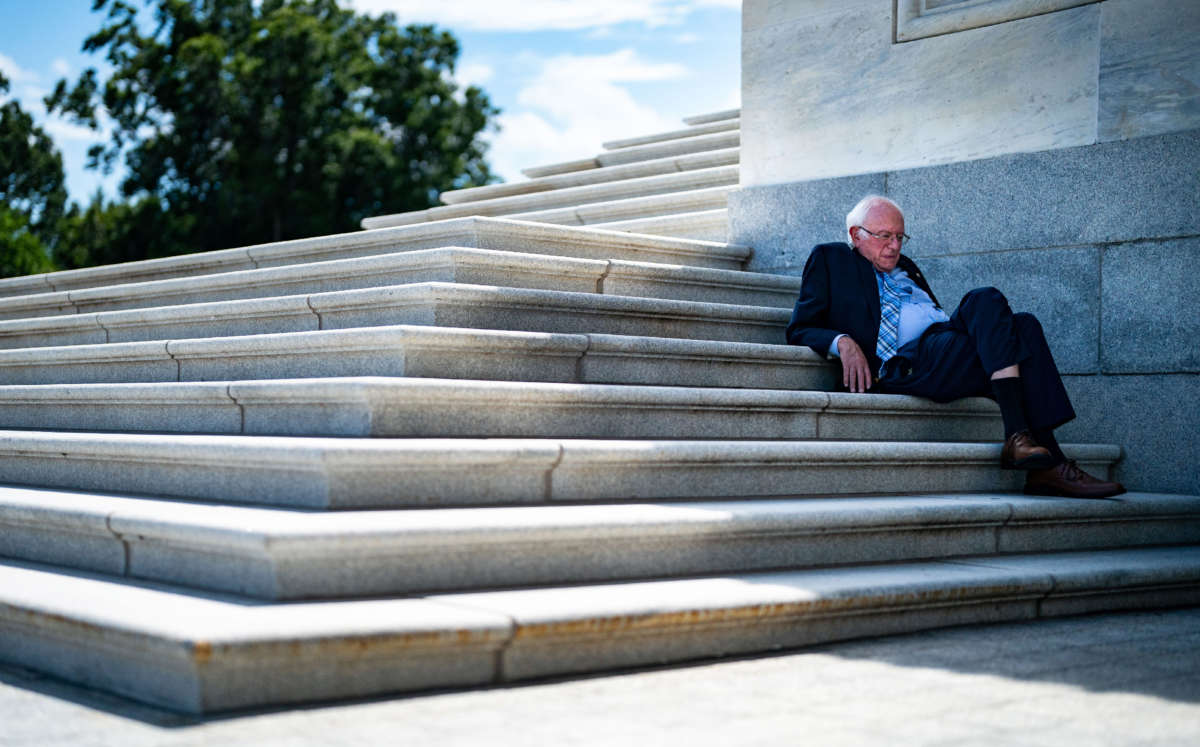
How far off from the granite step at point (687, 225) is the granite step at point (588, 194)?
3.71 feet

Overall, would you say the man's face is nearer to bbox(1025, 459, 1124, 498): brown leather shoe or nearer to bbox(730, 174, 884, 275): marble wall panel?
bbox(730, 174, 884, 275): marble wall panel

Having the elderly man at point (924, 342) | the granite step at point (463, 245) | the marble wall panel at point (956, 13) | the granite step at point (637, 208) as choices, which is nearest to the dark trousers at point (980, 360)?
the elderly man at point (924, 342)

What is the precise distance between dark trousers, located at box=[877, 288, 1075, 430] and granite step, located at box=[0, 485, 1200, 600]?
0.54 metres

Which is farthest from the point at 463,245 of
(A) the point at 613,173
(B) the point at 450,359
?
(A) the point at 613,173

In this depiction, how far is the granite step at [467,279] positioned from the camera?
21.9 feet

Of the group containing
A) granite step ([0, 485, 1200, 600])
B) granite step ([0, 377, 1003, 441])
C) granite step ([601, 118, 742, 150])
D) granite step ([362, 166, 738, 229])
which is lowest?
granite step ([0, 485, 1200, 600])

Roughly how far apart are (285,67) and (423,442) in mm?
37636

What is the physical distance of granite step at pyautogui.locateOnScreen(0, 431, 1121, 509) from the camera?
4727mm

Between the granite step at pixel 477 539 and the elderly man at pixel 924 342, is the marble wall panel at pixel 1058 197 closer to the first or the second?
the elderly man at pixel 924 342

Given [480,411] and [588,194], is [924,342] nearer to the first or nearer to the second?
[480,411]

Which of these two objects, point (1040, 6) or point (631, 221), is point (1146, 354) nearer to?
point (1040, 6)

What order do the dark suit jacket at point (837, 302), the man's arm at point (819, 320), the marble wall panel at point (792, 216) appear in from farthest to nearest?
1. the marble wall panel at point (792, 216)
2. the dark suit jacket at point (837, 302)
3. the man's arm at point (819, 320)

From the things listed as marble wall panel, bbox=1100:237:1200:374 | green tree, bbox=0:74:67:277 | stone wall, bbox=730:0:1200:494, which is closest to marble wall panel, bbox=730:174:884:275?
stone wall, bbox=730:0:1200:494

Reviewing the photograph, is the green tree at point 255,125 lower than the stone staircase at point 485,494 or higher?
higher
